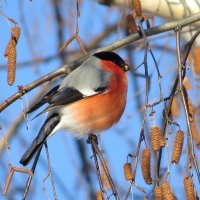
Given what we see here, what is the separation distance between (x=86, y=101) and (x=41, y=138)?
464 millimetres


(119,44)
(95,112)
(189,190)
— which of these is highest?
(119,44)

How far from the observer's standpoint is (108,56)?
329 centimetres

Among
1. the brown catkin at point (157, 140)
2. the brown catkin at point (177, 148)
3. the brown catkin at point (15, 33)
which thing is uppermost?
the brown catkin at point (15, 33)

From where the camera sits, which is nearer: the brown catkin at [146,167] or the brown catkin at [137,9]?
the brown catkin at [146,167]

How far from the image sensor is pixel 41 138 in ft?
8.46

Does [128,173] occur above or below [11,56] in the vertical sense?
below

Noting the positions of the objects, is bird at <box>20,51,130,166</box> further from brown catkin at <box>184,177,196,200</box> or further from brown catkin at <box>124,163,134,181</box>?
brown catkin at <box>184,177,196,200</box>

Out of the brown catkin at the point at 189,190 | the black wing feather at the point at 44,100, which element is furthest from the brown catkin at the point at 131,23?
the brown catkin at the point at 189,190

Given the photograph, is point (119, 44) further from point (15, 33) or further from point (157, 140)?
point (157, 140)

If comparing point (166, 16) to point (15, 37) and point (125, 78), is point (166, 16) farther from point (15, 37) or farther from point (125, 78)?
point (15, 37)

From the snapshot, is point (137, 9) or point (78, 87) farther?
point (78, 87)

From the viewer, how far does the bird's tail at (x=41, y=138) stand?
8.20ft

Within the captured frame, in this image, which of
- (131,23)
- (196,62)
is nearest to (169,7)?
(196,62)

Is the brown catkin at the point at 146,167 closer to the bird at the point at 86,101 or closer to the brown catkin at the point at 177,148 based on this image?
the brown catkin at the point at 177,148
